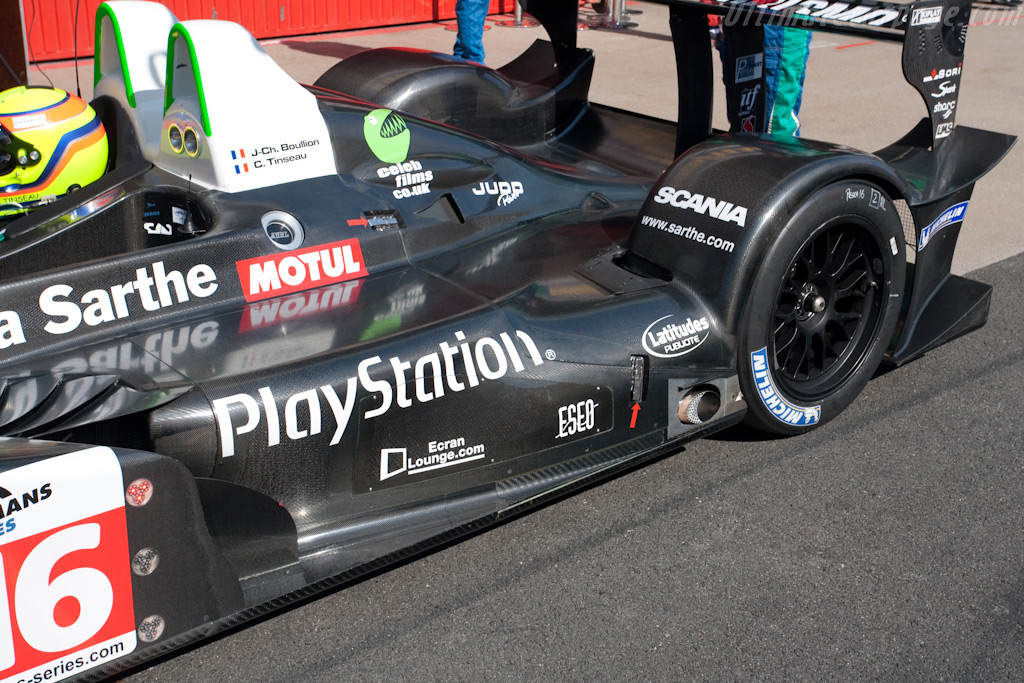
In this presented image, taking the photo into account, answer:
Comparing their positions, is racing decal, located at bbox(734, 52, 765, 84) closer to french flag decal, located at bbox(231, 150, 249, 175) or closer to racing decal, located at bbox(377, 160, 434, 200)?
racing decal, located at bbox(377, 160, 434, 200)

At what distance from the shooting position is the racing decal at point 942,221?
356cm

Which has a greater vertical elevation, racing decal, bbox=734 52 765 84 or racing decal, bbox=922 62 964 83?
racing decal, bbox=922 62 964 83

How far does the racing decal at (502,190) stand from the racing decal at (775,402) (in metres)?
1.03

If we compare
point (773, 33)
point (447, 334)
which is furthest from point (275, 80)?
point (773, 33)

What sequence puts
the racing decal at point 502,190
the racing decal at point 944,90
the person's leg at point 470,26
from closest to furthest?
the racing decal at point 502,190
the racing decal at point 944,90
the person's leg at point 470,26

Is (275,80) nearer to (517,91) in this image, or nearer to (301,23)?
(517,91)

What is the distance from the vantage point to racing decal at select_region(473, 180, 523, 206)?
11.4 feet

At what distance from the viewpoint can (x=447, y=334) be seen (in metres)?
2.70

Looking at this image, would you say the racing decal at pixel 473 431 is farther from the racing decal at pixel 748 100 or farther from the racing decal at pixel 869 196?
the racing decal at pixel 748 100

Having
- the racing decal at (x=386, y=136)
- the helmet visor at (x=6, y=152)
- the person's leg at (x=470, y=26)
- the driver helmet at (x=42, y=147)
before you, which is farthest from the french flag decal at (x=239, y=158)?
the person's leg at (x=470, y=26)

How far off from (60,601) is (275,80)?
67.3 inches

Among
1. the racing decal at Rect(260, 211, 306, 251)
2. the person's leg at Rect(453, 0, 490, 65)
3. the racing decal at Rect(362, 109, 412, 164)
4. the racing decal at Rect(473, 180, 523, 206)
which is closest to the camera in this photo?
the racing decal at Rect(260, 211, 306, 251)


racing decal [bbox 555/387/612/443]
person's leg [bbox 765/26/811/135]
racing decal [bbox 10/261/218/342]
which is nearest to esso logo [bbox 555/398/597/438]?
racing decal [bbox 555/387/612/443]

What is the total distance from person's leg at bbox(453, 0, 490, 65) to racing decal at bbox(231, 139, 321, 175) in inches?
189
